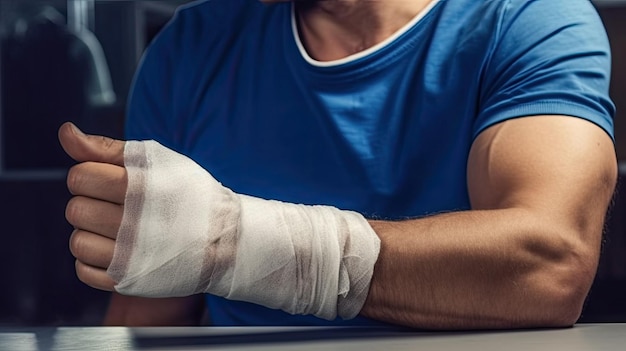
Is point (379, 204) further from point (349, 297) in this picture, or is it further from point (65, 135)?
point (65, 135)

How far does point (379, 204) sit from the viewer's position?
52.3 inches

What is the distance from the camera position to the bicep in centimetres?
108

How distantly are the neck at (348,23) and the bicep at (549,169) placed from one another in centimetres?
28

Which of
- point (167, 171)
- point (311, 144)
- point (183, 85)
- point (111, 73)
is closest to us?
point (167, 171)

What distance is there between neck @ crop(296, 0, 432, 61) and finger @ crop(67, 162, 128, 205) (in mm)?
558

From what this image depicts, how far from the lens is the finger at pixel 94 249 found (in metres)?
0.95

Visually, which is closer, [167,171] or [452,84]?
[167,171]

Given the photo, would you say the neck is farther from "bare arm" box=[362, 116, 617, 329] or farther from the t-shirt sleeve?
"bare arm" box=[362, 116, 617, 329]

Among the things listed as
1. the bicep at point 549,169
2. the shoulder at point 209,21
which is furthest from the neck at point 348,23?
the bicep at point 549,169

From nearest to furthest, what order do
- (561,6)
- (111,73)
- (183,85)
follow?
1. (561,6)
2. (183,85)
3. (111,73)

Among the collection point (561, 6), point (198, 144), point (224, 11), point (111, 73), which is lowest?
point (111, 73)

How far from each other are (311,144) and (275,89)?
0.11 metres

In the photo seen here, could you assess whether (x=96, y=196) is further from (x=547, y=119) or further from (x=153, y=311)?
(x=153, y=311)

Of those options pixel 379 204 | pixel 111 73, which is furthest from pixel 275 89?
pixel 111 73
